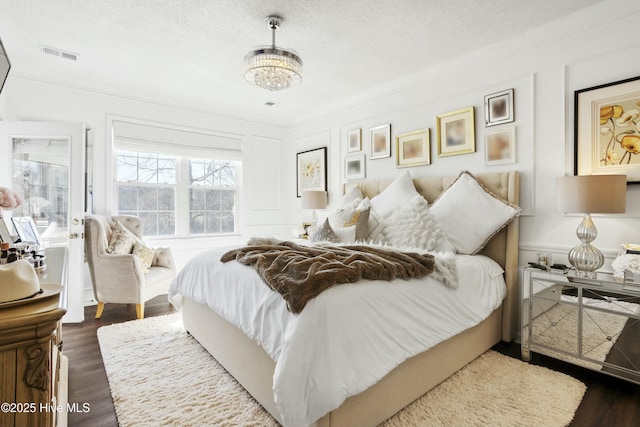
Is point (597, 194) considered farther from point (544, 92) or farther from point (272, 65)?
point (272, 65)

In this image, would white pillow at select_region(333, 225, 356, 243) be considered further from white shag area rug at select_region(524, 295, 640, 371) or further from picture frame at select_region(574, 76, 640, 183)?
picture frame at select_region(574, 76, 640, 183)

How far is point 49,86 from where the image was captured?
3.55 meters

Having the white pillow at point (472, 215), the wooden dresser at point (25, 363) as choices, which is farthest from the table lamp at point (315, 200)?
the wooden dresser at point (25, 363)

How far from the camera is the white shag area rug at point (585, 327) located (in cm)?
198

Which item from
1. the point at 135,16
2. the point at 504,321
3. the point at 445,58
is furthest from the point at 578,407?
the point at 135,16

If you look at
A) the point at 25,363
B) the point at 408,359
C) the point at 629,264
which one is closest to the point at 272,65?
the point at 408,359

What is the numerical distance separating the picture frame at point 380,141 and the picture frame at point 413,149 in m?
0.14

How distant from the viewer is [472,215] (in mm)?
2770

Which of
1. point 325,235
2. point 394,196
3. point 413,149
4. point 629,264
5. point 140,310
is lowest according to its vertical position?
point 140,310

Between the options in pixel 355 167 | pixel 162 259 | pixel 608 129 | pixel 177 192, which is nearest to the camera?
pixel 608 129

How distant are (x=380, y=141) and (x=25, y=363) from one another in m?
3.77

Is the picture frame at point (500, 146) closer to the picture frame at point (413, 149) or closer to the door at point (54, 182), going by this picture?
the picture frame at point (413, 149)

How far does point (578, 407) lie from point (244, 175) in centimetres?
447

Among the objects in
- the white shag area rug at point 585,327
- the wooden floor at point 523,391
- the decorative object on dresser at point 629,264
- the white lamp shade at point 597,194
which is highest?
the white lamp shade at point 597,194
